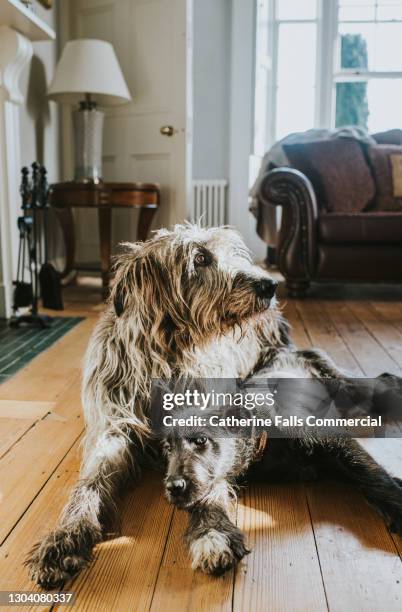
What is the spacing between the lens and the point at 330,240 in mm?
4000

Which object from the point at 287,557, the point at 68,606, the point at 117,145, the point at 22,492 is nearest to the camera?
the point at 68,606

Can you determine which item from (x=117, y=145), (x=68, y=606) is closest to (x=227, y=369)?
(x=68, y=606)

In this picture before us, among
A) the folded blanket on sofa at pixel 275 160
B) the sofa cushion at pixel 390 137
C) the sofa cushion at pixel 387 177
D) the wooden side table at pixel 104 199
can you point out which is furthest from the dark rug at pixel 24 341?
the sofa cushion at pixel 390 137

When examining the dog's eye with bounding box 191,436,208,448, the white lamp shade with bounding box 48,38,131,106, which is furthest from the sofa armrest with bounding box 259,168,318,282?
the dog's eye with bounding box 191,436,208,448

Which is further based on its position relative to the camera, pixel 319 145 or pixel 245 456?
pixel 319 145

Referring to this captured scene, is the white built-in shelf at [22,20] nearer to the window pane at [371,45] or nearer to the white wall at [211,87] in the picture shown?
the white wall at [211,87]

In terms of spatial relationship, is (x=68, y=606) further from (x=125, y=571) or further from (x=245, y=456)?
(x=245, y=456)

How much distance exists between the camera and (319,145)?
14.8 ft

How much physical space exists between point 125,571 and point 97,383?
1.59ft

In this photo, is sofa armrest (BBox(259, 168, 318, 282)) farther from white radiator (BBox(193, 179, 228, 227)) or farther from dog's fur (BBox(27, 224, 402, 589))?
dog's fur (BBox(27, 224, 402, 589))

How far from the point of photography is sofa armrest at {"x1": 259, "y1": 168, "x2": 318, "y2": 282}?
400 centimetres

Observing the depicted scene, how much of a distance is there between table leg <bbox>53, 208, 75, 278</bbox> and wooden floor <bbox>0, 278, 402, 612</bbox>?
251cm

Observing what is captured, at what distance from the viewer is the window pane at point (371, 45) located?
5.91m

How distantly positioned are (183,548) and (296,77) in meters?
5.80
